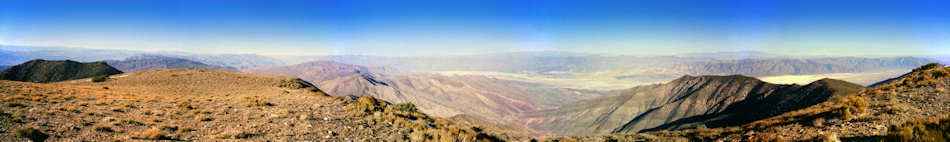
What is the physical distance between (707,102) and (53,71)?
194m

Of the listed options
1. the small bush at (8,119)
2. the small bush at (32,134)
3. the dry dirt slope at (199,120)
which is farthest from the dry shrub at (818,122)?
the small bush at (8,119)

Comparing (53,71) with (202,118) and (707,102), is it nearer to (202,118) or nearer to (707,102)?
(202,118)

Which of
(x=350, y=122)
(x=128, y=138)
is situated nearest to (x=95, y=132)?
(x=128, y=138)

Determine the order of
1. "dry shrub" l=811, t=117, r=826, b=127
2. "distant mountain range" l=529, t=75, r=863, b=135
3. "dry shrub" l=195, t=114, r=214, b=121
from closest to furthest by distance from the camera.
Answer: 1. "dry shrub" l=811, t=117, r=826, b=127
2. "dry shrub" l=195, t=114, r=214, b=121
3. "distant mountain range" l=529, t=75, r=863, b=135

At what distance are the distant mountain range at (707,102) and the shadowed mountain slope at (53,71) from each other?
141 metres

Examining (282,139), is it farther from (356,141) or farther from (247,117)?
(247,117)

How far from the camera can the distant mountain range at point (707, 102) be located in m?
59.9

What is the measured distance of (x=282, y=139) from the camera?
1048 cm

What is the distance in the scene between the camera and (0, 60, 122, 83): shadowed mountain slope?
268 feet

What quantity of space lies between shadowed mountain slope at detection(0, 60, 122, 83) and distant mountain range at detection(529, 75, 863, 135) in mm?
140734

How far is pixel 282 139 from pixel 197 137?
99.3 inches

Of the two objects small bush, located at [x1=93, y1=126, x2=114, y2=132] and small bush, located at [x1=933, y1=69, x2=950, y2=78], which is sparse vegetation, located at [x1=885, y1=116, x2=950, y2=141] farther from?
small bush, located at [x1=93, y1=126, x2=114, y2=132]

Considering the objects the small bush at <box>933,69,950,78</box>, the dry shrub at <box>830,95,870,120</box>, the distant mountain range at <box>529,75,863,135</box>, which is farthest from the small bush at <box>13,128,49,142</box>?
the distant mountain range at <box>529,75,863,135</box>

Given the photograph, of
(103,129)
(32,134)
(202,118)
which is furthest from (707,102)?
(32,134)
